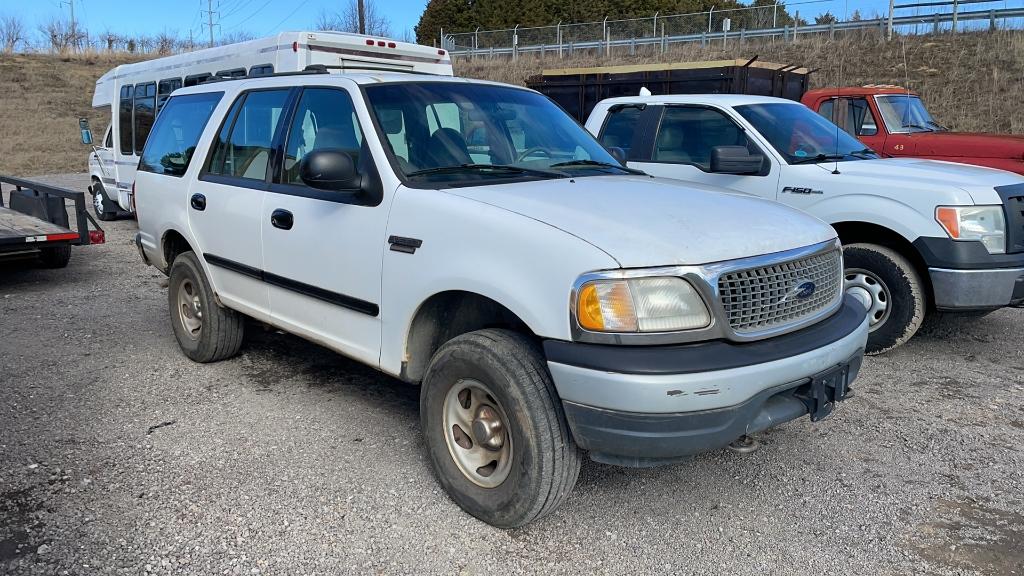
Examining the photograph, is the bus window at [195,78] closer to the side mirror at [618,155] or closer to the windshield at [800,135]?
the windshield at [800,135]

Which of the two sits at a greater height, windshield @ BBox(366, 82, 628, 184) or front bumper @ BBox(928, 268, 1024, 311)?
windshield @ BBox(366, 82, 628, 184)

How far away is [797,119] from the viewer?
653 centimetres

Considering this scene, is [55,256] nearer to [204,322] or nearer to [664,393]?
[204,322]

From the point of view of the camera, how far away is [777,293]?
298cm

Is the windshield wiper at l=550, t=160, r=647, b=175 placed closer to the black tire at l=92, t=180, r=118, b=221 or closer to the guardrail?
the black tire at l=92, t=180, r=118, b=221

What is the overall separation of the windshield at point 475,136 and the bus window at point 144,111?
32.5ft

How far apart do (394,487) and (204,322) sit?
7.60ft

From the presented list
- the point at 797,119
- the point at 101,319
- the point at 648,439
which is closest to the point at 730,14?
the point at 797,119

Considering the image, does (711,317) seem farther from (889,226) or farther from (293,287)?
(889,226)

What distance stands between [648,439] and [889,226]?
3601 mm

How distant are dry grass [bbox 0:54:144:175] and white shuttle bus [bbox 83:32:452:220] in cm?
1597

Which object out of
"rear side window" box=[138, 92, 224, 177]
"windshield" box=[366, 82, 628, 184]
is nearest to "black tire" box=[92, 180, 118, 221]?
"rear side window" box=[138, 92, 224, 177]

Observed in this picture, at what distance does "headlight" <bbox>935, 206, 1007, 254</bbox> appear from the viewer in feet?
16.9

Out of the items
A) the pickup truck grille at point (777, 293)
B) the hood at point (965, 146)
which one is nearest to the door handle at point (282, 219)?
the pickup truck grille at point (777, 293)
